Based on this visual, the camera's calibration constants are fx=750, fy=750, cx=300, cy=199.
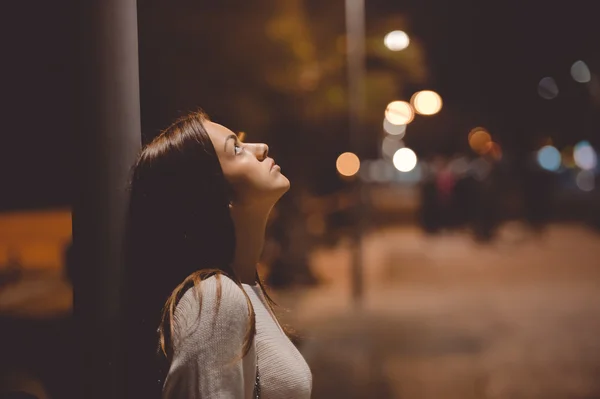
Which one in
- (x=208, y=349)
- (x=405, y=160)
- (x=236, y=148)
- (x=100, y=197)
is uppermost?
(x=405, y=160)

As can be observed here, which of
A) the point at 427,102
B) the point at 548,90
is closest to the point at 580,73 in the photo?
the point at 548,90

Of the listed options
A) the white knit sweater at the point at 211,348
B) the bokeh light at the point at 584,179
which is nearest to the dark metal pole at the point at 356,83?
the white knit sweater at the point at 211,348

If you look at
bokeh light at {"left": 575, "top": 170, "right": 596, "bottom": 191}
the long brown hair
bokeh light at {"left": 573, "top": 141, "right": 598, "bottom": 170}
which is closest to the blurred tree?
the long brown hair

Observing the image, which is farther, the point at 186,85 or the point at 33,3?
the point at 33,3

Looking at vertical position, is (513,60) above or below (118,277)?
above

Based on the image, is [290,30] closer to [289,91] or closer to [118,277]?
[289,91]

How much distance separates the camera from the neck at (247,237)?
242 cm

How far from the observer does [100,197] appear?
2.11 m

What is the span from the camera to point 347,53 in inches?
502

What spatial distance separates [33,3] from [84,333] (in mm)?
11427

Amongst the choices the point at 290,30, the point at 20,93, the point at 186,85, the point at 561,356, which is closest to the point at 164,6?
the point at 186,85

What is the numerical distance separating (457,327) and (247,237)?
7.85m

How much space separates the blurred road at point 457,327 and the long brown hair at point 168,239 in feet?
Result: 16.3

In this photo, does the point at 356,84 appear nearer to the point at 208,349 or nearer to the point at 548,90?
the point at 208,349
